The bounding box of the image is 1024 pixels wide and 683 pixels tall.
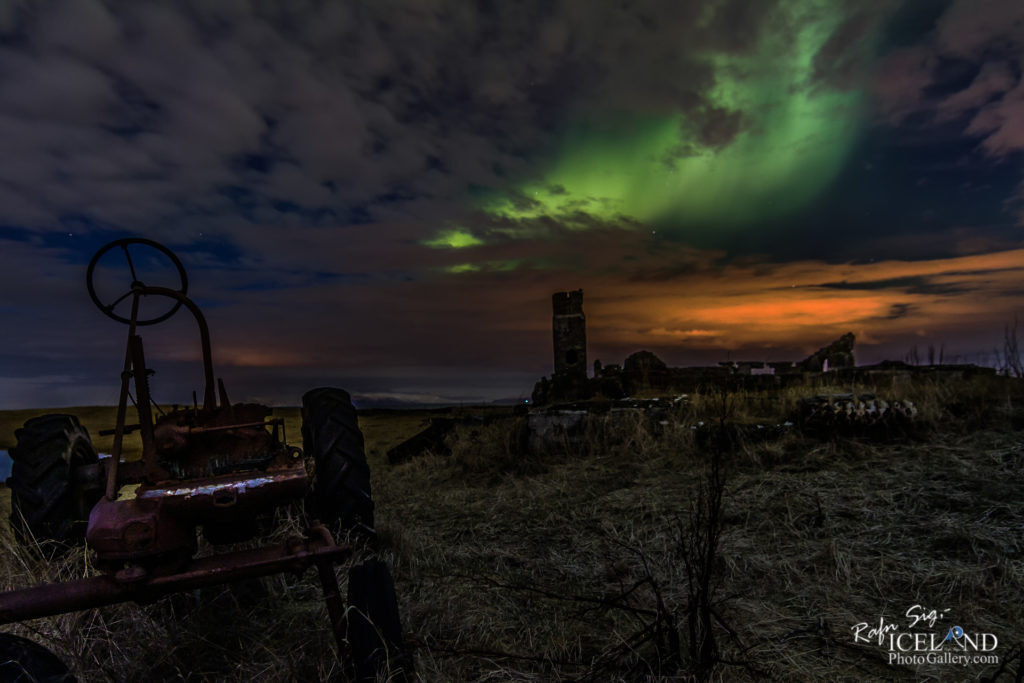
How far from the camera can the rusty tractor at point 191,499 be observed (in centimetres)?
198

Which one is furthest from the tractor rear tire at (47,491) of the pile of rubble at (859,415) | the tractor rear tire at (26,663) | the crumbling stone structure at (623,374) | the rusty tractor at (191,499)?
the crumbling stone structure at (623,374)

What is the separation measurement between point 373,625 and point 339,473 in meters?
1.67

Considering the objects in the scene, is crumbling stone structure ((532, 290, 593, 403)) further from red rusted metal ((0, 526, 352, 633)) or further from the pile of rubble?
red rusted metal ((0, 526, 352, 633))

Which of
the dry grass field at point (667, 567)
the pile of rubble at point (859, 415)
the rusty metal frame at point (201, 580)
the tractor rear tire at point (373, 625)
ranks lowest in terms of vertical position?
the dry grass field at point (667, 567)

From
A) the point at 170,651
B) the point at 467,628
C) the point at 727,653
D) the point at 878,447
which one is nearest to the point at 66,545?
the point at 170,651

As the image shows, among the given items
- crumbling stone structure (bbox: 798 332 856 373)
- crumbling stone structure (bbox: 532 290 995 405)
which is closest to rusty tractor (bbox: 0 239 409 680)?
crumbling stone structure (bbox: 532 290 995 405)

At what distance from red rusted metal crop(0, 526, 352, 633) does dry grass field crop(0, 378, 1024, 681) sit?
53 cm

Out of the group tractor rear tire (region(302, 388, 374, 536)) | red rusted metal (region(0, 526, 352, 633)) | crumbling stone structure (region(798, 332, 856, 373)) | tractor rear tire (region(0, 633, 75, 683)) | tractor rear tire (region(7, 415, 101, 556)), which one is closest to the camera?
tractor rear tire (region(0, 633, 75, 683))

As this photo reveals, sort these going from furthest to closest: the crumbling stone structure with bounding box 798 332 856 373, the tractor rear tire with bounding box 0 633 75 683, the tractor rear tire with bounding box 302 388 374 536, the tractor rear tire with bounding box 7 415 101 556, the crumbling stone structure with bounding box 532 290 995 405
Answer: the crumbling stone structure with bounding box 798 332 856 373 → the crumbling stone structure with bounding box 532 290 995 405 → the tractor rear tire with bounding box 302 388 374 536 → the tractor rear tire with bounding box 7 415 101 556 → the tractor rear tire with bounding box 0 633 75 683

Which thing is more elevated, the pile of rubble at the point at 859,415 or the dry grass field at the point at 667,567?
the pile of rubble at the point at 859,415

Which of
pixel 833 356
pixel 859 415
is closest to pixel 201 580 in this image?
pixel 859 415

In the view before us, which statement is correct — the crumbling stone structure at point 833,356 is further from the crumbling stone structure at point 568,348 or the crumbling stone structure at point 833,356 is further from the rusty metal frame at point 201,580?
the rusty metal frame at point 201,580

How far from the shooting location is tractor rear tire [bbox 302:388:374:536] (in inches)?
138

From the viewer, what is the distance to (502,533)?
4781 mm
